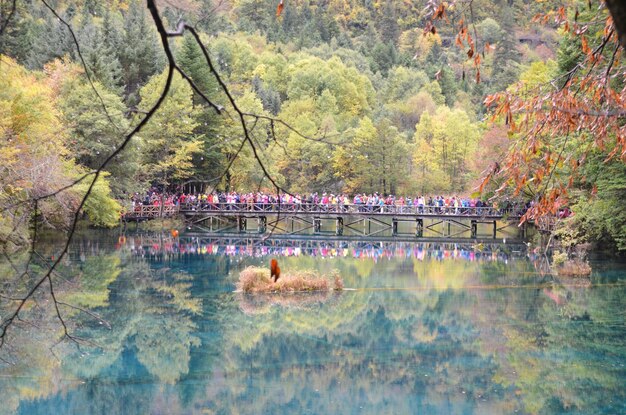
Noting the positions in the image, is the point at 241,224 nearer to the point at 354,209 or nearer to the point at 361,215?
the point at 354,209

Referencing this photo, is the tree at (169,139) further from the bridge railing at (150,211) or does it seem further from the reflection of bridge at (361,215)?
the reflection of bridge at (361,215)

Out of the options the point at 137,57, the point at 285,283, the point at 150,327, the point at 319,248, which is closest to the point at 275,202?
the point at 319,248

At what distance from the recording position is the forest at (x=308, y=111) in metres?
5.63

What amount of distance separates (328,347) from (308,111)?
66328 mm

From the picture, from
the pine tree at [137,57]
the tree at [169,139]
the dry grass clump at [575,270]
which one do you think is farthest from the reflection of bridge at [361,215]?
the dry grass clump at [575,270]

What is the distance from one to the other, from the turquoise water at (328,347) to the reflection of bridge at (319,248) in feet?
18.6

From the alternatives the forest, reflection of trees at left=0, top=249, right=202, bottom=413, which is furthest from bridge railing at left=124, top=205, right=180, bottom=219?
reflection of trees at left=0, top=249, right=202, bottom=413

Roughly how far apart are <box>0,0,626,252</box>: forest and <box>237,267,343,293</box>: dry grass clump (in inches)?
110

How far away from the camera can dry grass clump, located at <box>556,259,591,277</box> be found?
2712 cm

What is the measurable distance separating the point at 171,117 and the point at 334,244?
49.3 ft

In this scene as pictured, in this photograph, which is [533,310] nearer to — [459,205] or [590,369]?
[590,369]

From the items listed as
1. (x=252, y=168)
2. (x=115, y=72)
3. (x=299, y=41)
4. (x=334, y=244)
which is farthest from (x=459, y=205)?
(x=299, y=41)

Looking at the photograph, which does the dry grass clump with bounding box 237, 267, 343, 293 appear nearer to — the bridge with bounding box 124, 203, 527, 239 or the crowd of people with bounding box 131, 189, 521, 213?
the bridge with bounding box 124, 203, 527, 239

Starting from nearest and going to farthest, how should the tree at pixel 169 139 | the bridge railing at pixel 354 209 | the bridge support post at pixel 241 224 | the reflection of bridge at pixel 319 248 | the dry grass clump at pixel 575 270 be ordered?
the dry grass clump at pixel 575 270, the reflection of bridge at pixel 319 248, the bridge railing at pixel 354 209, the tree at pixel 169 139, the bridge support post at pixel 241 224
